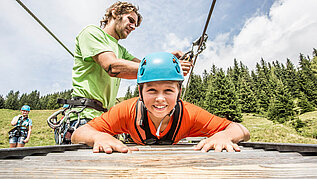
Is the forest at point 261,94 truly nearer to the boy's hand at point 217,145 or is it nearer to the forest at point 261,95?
the forest at point 261,95

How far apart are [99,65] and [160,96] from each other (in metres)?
1.36


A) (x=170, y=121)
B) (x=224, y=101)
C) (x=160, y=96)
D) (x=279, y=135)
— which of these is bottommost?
(x=279, y=135)

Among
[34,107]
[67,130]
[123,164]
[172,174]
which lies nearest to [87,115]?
[67,130]

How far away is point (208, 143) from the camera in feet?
5.79

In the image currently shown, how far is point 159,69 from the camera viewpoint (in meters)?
2.31

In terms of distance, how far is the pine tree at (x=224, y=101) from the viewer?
124ft

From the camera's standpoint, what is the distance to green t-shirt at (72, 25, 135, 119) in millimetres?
2615

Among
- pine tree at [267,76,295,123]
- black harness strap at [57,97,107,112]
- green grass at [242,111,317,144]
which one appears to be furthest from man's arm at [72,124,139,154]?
pine tree at [267,76,295,123]

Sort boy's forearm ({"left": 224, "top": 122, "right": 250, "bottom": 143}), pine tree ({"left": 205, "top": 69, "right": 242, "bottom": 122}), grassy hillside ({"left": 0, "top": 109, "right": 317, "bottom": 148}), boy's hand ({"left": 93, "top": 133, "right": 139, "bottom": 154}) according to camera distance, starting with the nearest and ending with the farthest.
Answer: boy's hand ({"left": 93, "top": 133, "right": 139, "bottom": 154}), boy's forearm ({"left": 224, "top": 122, "right": 250, "bottom": 143}), grassy hillside ({"left": 0, "top": 109, "right": 317, "bottom": 148}), pine tree ({"left": 205, "top": 69, "right": 242, "bottom": 122})

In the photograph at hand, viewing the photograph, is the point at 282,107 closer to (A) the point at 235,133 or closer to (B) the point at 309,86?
(B) the point at 309,86

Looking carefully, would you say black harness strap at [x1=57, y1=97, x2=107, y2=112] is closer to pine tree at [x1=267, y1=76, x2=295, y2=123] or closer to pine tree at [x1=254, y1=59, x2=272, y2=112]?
pine tree at [x1=267, y1=76, x2=295, y2=123]

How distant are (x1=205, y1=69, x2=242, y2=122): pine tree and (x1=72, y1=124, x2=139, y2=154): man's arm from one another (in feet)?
129

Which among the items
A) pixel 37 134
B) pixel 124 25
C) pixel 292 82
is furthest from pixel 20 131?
pixel 292 82

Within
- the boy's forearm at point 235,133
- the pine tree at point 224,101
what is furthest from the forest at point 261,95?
the boy's forearm at point 235,133
